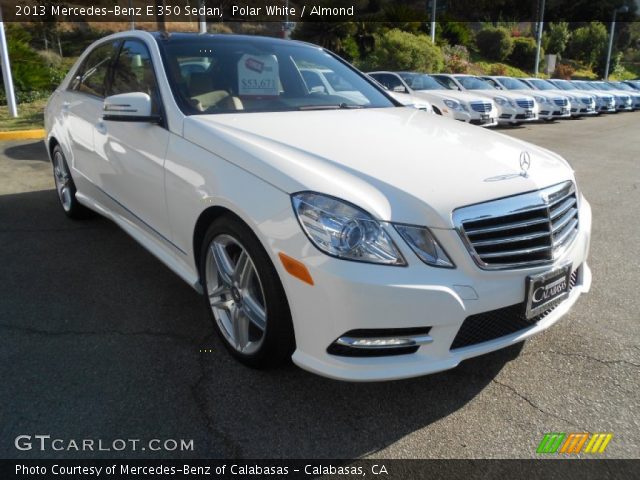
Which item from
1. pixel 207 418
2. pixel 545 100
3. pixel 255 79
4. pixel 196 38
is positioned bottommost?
pixel 545 100

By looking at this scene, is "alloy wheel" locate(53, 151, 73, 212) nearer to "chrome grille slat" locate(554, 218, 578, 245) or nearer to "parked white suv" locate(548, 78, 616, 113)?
"chrome grille slat" locate(554, 218, 578, 245)

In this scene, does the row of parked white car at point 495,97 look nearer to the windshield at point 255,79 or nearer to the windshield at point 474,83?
the windshield at point 474,83

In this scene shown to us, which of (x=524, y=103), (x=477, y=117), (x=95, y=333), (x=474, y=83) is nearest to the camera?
(x=95, y=333)

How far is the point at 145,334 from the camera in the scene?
10.1 feet

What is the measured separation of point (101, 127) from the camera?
151 inches

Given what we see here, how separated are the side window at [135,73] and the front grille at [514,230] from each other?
6.47ft

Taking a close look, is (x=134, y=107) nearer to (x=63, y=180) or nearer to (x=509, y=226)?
(x=509, y=226)

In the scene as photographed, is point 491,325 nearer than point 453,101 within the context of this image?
Yes

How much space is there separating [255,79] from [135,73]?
0.86 meters

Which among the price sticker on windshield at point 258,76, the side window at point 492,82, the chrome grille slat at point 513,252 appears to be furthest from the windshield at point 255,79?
the side window at point 492,82

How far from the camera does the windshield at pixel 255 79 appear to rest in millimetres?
3246

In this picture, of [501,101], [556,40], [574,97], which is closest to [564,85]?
[574,97]

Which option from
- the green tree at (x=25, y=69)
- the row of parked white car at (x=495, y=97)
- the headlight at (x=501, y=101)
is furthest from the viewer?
the headlight at (x=501, y=101)

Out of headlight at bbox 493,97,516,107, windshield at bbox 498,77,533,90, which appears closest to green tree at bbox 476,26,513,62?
windshield at bbox 498,77,533,90
